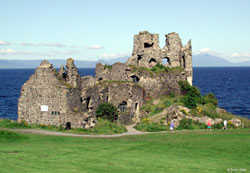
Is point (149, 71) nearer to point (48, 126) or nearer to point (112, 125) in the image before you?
point (112, 125)

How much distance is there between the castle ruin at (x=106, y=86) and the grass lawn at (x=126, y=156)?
1003cm

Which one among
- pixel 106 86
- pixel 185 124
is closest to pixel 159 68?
pixel 106 86

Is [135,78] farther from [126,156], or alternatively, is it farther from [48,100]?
[126,156]

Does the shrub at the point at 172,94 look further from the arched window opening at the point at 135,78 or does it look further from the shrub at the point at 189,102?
the arched window opening at the point at 135,78

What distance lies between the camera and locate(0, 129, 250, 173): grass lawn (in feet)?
65.9

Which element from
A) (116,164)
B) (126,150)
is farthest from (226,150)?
(116,164)

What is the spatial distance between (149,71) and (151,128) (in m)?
15.9

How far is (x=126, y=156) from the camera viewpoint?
23703mm

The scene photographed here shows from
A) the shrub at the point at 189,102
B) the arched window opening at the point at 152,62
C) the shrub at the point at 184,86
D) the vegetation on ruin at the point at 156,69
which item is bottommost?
the shrub at the point at 189,102

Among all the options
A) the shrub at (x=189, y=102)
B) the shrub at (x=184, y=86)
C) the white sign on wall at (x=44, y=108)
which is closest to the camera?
the white sign on wall at (x=44, y=108)

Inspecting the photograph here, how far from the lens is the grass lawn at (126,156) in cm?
2008

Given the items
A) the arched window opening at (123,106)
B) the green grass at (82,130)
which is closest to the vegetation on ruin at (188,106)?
the arched window opening at (123,106)

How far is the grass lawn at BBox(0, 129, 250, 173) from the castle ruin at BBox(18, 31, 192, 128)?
10034 millimetres

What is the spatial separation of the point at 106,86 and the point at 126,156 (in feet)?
87.3
